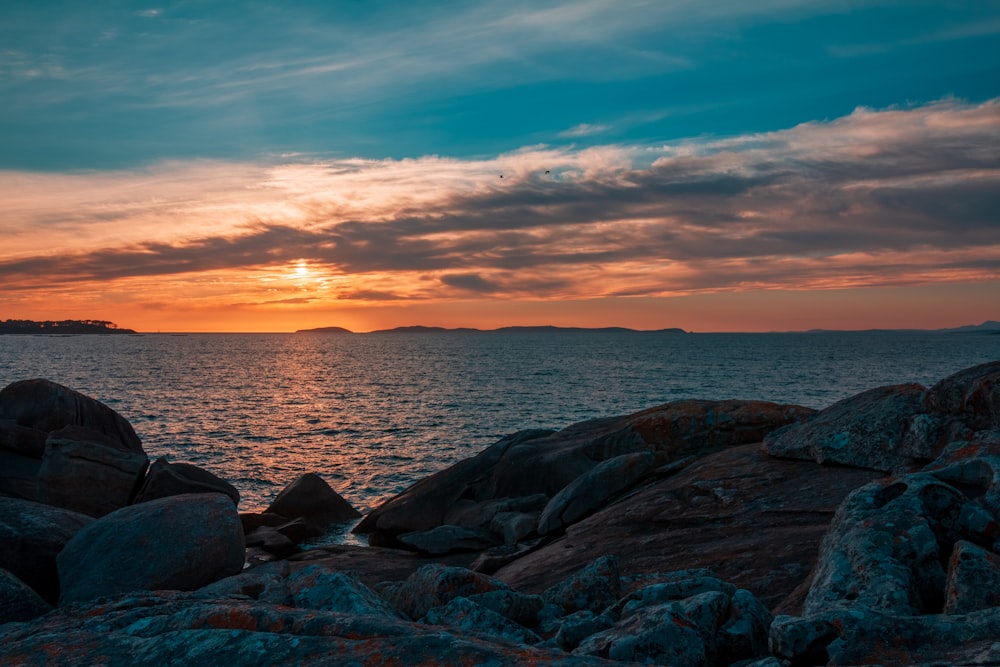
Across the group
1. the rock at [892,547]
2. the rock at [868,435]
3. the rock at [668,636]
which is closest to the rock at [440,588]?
the rock at [668,636]

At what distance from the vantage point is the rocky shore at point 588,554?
390cm

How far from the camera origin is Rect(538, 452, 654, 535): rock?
15070 mm

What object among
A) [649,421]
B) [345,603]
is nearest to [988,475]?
[345,603]

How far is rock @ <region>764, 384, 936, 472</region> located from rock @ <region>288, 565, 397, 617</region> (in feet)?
27.2

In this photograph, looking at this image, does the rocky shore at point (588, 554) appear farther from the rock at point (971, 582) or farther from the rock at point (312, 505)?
the rock at point (312, 505)

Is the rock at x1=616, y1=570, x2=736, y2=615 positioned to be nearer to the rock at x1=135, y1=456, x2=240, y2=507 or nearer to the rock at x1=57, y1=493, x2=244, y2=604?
the rock at x1=57, y1=493, x2=244, y2=604

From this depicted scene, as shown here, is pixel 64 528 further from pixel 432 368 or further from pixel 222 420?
pixel 432 368

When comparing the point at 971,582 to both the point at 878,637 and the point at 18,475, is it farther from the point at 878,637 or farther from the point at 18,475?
the point at 18,475

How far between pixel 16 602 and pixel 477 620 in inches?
209

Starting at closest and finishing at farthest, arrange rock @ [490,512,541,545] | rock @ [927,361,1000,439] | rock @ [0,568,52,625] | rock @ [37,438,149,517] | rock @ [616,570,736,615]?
1. rock @ [616,570,736,615]
2. rock @ [0,568,52,625]
3. rock @ [927,361,1000,439]
4. rock @ [490,512,541,545]
5. rock @ [37,438,149,517]

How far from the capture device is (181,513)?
12.9m

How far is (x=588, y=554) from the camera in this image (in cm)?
1152

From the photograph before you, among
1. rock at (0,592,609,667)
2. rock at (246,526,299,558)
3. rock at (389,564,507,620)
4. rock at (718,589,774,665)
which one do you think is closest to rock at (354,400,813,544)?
rock at (246,526,299,558)

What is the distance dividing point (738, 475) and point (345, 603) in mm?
8606
